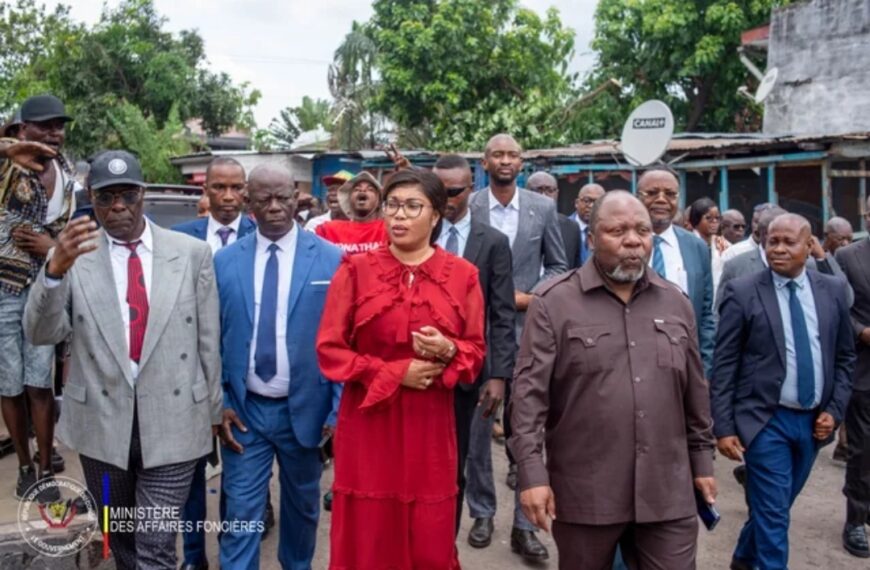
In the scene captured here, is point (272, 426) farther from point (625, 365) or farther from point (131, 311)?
point (625, 365)

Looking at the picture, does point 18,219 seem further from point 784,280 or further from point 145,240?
point 784,280

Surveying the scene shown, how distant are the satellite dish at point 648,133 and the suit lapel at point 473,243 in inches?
259

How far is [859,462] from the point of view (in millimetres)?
5312

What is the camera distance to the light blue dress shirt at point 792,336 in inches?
173

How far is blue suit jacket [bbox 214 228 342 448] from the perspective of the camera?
13.1 ft

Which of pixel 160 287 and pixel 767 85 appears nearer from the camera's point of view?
pixel 160 287

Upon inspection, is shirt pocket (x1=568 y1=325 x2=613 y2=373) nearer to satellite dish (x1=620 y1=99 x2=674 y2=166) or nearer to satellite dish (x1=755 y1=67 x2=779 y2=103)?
satellite dish (x1=620 y1=99 x2=674 y2=166)

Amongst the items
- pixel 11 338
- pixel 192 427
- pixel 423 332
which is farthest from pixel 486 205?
pixel 11 338

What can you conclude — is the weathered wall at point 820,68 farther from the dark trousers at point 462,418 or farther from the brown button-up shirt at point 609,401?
the brown button-up shirt at point 609,401

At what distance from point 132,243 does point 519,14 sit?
65.6 ft

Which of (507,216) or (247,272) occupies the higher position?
(507,216)

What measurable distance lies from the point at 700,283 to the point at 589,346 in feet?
7.10

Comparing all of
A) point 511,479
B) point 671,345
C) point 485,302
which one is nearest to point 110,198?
point 485,302

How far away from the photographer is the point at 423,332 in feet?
11.2
